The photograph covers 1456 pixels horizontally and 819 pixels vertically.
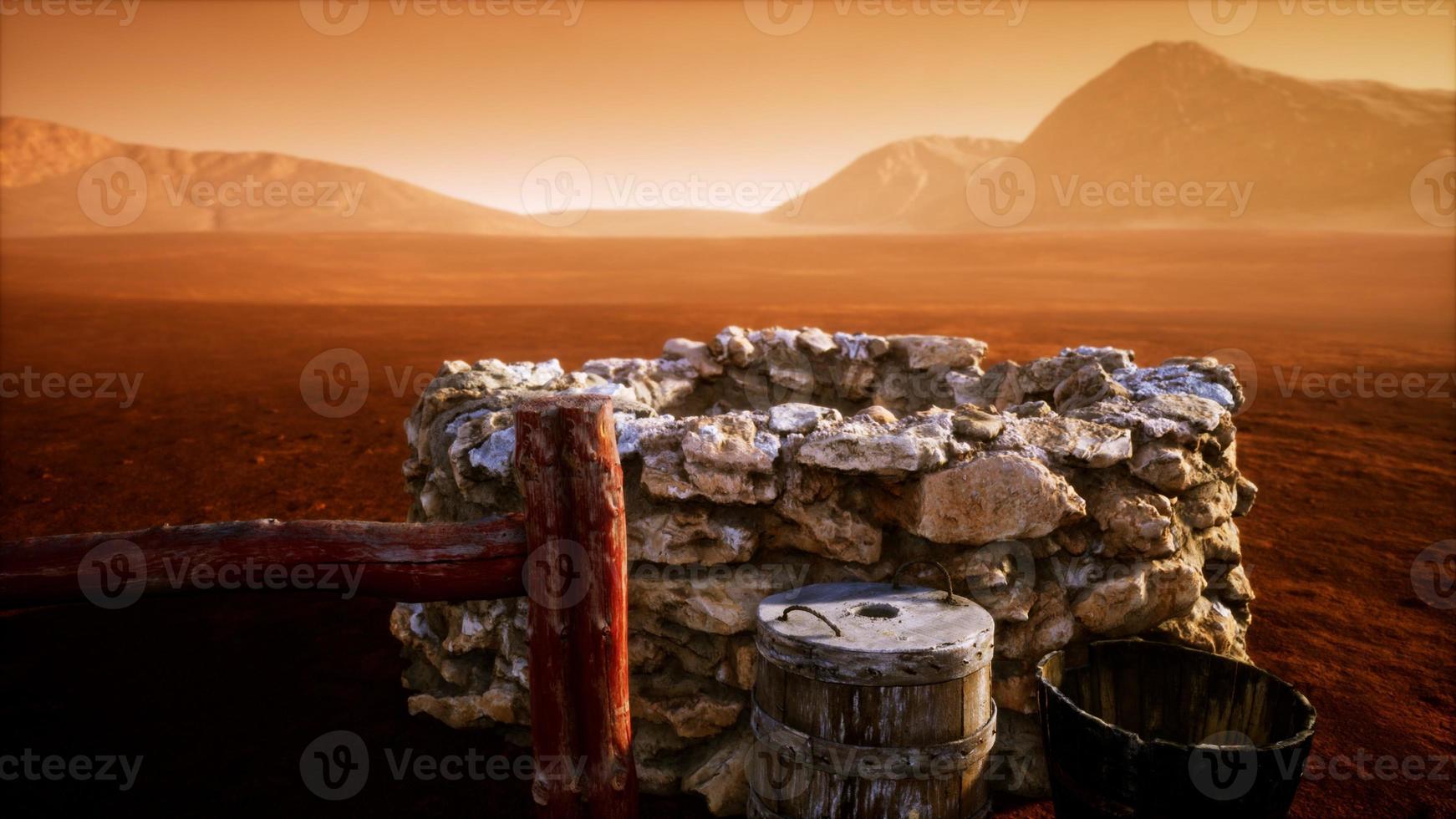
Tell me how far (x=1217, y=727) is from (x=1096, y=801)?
955 millimetres

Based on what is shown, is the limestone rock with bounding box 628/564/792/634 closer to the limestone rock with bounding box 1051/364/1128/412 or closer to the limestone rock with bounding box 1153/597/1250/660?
the limestone rock with bounding box 1153/597/1250/660

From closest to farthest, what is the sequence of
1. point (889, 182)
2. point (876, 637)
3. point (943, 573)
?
point (876, 637), point (943, 573), point (889, 182)

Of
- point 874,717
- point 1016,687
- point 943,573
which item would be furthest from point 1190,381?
point 874,717

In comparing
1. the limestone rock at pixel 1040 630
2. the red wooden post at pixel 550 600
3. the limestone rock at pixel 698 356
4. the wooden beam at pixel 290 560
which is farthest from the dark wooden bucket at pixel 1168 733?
the limestone rock at pixel 698 356

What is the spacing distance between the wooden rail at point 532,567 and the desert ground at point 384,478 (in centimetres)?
111

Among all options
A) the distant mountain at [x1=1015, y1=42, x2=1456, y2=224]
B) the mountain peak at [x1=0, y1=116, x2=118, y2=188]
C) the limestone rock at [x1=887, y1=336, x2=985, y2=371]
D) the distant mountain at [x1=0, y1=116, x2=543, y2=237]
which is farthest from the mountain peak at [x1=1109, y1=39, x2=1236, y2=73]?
the mountain peak at [x1=0, y1=116, x2=118, y2=188]

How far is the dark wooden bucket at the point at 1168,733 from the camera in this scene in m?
2.76

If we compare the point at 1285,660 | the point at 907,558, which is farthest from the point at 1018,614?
the point at 1285,660

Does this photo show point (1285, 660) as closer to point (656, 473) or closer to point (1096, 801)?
point (1096, 801)

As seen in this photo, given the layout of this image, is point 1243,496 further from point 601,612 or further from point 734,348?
point 601,612

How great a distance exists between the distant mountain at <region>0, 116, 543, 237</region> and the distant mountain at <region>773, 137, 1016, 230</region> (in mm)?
58455

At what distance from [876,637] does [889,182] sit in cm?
17882

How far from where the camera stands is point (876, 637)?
3000 mm

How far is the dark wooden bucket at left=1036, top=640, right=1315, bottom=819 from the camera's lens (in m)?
2.76
